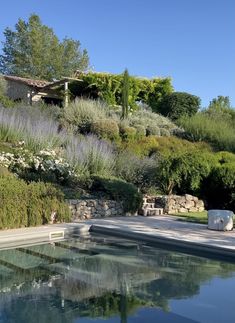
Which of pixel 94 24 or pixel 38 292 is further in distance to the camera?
pixel 94 24

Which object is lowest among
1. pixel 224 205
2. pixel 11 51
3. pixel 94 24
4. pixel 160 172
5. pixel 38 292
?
pixel 38 292

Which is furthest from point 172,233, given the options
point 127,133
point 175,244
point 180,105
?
point 180,105

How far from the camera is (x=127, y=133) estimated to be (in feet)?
54.0

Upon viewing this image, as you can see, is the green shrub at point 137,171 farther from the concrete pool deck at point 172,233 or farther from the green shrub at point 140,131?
the green shrub at point 140,131

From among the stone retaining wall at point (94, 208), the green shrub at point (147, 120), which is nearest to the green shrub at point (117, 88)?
the green shrub at point (147, 120)

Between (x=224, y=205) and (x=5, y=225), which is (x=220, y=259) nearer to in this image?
(x=5, y=225)

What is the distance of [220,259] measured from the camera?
7.45m

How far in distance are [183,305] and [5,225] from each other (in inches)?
195

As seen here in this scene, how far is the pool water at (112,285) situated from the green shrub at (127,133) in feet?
27.0

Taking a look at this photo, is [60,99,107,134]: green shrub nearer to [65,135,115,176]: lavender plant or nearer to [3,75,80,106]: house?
[65,135,115,176]: lavender plant

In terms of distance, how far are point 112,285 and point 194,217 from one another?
5.63 metres

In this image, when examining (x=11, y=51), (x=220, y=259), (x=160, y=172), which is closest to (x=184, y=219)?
(x=160, y=172)

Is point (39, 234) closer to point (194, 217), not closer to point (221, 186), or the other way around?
point (194, 217)

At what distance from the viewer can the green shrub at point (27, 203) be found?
9172 millimetres
